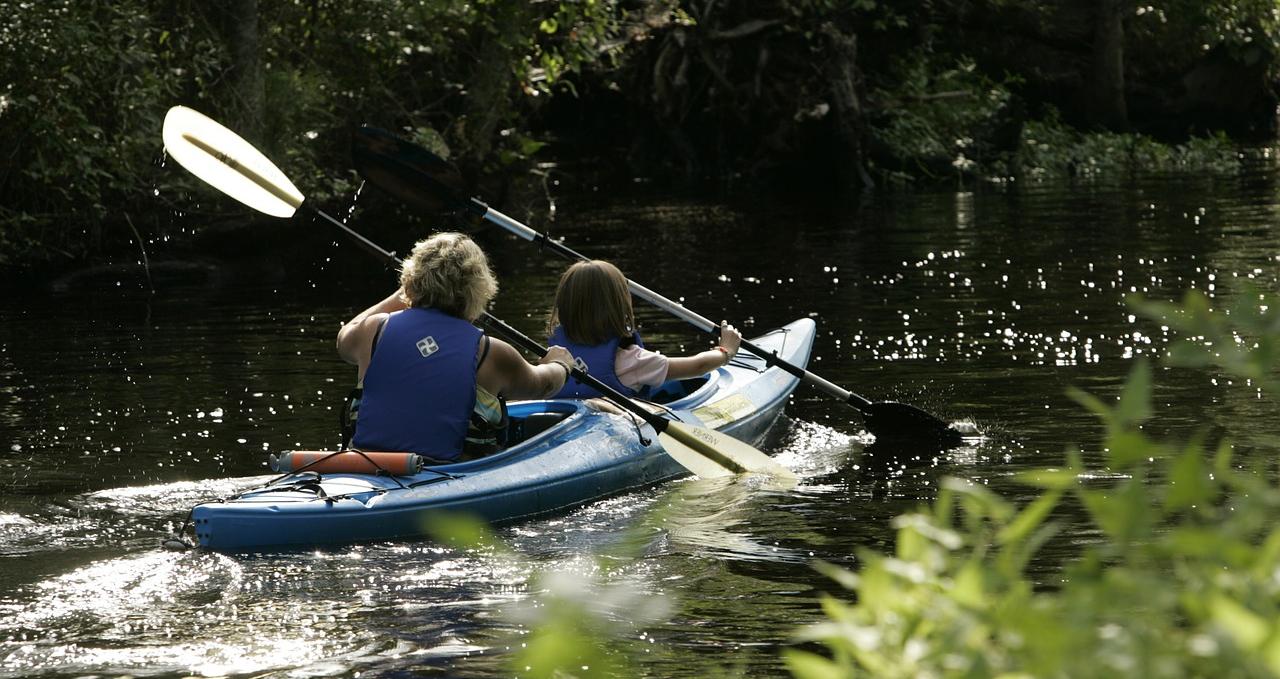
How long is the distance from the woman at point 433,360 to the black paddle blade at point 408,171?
2.14 meters

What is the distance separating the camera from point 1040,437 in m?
7.30

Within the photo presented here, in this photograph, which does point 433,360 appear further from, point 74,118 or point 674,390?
point 74,118

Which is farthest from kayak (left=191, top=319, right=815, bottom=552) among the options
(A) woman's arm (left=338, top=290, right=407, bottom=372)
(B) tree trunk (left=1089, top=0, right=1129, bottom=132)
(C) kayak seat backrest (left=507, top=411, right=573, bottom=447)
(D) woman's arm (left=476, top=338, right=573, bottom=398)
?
(B) tree trunk (left=1089, top=0, right=1129, bottom=132)

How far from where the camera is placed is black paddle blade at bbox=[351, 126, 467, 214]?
25.6 ft

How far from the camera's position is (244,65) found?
1485 cm

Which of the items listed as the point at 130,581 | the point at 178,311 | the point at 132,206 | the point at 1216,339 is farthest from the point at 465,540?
the point at 132,206

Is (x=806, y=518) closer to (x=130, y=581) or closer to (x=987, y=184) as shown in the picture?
(x=130, y=581)

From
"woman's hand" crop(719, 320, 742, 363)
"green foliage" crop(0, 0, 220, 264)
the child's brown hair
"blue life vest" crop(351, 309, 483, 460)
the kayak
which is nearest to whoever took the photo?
the kayak

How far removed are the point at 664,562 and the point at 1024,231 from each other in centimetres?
1143

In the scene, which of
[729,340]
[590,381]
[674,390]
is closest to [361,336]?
[590,381]

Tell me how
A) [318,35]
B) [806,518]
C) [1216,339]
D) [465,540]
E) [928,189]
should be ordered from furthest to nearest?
[928,189], [318,35], [806,518], [1216,339], [465,540]

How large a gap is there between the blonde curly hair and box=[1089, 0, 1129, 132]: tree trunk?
21.2m

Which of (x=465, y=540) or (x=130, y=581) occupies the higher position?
(x=465, y=540)

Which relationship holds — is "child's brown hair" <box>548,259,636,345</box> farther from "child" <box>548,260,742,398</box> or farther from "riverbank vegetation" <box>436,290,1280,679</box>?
"riverbank vegetation" <box>436,290,1280,679</box>
